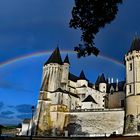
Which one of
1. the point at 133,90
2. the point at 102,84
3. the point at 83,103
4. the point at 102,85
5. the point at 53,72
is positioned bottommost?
the point at 83,103

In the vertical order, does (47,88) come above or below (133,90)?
above

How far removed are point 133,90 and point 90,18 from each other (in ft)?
185

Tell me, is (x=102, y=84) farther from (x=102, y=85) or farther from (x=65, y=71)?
(x=65, y=71)

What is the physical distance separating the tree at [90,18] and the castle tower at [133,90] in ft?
174

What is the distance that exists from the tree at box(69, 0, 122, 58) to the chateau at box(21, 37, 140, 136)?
48.1m

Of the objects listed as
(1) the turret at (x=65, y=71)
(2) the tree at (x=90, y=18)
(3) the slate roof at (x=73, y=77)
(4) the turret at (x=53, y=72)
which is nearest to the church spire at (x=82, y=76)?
(3) the slate roof at (x=73, y=77)

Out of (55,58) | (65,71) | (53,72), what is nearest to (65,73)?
(65,71)

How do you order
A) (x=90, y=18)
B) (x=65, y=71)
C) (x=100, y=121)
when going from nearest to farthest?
(x=90, y=18) < (x=100, y=121) < (x=65, y=71)

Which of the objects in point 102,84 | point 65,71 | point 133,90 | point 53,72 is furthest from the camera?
point 102,84

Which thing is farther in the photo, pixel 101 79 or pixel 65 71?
pixel 101 79

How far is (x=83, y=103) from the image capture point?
97.9 metres

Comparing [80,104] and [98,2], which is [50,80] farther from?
[98,2]

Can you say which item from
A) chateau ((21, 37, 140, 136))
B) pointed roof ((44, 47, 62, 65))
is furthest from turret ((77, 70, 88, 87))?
pointed roof ((44, 47, 62, 65))

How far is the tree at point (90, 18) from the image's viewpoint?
85.1 ft
